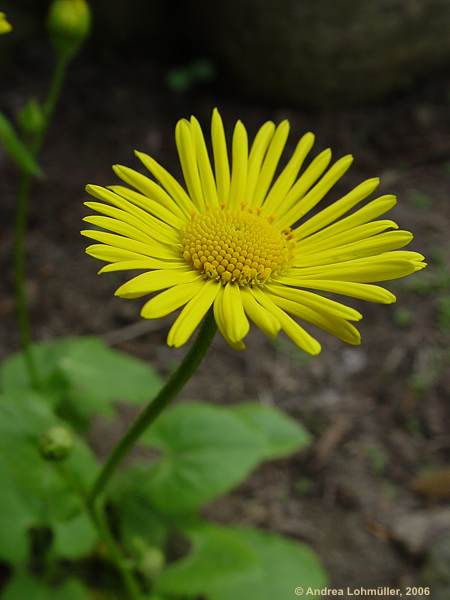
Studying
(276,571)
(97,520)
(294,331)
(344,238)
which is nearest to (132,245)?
(294,331)

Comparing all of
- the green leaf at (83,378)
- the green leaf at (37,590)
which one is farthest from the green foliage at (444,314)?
the green leaf at (37,590)

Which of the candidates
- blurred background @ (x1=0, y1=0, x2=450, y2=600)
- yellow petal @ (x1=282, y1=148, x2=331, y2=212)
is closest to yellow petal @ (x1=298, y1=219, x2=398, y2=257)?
yellow petal @ (x1=282, y1=148, x2=331, y2=212)

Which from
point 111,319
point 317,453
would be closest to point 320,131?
point 111,319

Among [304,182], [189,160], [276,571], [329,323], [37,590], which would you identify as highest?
[304,182]

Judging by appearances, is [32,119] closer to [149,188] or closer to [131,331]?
[149,188]

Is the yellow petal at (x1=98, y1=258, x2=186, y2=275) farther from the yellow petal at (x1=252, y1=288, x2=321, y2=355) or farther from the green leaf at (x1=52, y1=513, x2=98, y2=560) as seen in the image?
the green leaf at (x1=52, y1=513, x2=98, y2=560)

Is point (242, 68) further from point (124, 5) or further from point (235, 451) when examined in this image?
point (235, 451)
